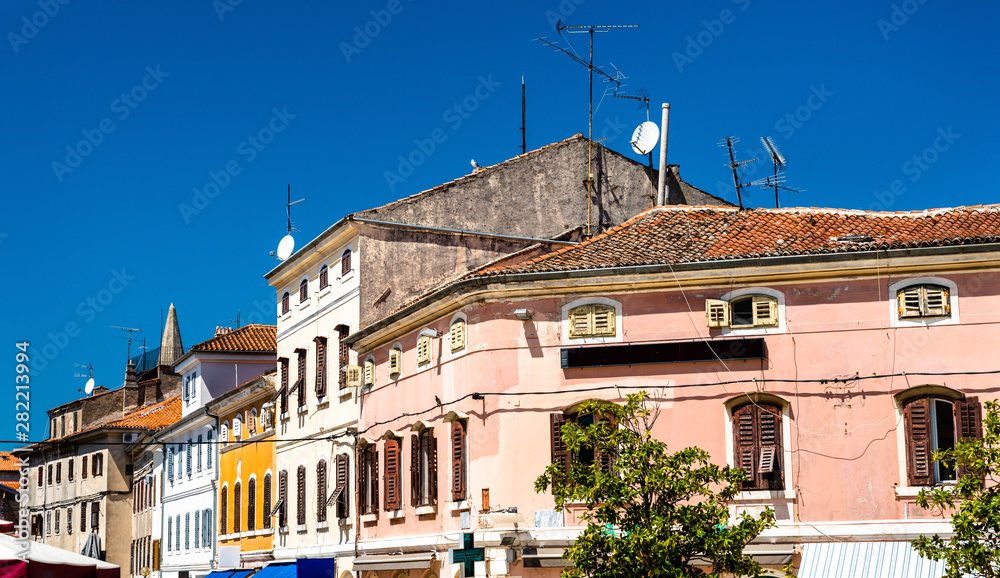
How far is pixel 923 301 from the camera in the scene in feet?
78.9

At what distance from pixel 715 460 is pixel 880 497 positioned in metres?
3.08

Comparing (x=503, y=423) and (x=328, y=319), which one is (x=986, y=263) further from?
(x=328, y=319)

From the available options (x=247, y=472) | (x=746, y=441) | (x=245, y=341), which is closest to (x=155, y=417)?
(x=245, y=341)

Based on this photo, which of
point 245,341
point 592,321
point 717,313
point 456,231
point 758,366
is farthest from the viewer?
point 245,341

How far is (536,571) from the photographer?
25031 mm

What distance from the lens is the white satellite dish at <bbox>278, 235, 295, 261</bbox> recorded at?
128ft

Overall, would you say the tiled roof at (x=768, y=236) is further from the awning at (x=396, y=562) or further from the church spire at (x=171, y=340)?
the church spire at (x=171, y=340)

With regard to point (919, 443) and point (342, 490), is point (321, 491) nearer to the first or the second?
point (342, 490)

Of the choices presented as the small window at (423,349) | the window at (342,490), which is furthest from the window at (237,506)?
the small window at (423,349)

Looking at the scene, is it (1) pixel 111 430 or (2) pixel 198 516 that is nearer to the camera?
(2) pixel 198 516

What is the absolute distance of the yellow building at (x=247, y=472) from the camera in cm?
3919

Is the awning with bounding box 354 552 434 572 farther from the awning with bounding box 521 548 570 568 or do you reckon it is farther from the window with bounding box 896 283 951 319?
the window with bounding box 896 283 951 319

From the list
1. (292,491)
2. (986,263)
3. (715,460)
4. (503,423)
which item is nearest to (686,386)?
(715,460)

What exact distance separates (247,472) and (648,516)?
24213 millimetres
